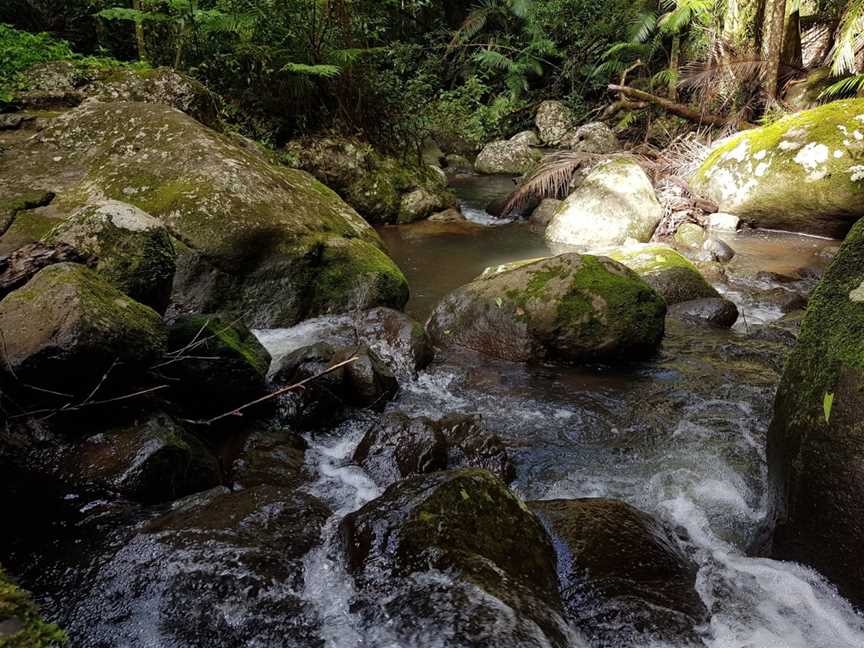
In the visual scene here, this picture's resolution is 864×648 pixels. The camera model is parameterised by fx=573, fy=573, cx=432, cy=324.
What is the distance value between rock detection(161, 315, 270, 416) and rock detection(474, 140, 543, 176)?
514 inches

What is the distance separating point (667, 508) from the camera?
10.3 ft

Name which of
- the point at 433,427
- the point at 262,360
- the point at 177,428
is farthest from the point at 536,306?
the point at 177,428

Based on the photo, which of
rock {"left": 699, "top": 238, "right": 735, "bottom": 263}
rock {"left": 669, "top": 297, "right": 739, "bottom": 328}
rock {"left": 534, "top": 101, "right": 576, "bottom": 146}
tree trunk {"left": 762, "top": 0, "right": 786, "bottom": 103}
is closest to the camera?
rock {"left": 669, "top": 297, "right": 739, "bottom": 328}

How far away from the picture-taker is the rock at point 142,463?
264cm

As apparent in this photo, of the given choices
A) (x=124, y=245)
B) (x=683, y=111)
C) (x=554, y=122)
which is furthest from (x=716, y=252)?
(x=554, y=122)

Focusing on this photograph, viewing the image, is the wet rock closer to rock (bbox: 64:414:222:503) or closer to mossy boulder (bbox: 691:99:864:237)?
rock (bbox: 64:414:222:503)

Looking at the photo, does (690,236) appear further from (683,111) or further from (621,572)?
(621,572)

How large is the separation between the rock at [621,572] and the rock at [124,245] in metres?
2.65

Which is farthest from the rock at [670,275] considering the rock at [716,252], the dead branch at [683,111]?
the dead branch at [683,111]

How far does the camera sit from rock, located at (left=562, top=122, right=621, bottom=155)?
572 inches

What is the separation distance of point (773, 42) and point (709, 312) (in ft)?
29.7

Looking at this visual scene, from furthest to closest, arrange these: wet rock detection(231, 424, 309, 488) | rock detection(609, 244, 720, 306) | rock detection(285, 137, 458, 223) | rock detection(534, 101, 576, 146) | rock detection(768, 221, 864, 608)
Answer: rock detection(534, 101, 576, 146)
rock detection(285, 137, 458, 223)
rock detection(609, 244, 720, 306)
wet rock detection(231, 424, 309, 488)
rock detection(768, 221, 864, 608)

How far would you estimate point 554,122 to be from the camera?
17.9 m

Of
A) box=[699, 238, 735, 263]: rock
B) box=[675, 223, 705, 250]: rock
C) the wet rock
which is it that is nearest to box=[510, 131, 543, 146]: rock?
box=[675, 223, 705, 250]: rock
